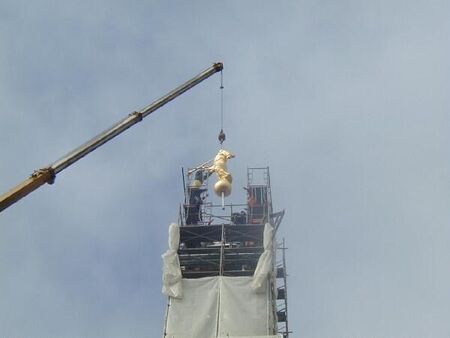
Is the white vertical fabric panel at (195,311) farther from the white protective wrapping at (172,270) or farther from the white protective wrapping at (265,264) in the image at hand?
the white protective wrapping at (265,264)

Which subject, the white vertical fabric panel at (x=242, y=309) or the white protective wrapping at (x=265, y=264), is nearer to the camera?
the white vertical fabric panel at (x=242, y=309)

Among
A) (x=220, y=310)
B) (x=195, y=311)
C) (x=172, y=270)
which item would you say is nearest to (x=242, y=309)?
(x=220, y=310)

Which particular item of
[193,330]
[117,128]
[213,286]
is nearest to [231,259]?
[213,286]

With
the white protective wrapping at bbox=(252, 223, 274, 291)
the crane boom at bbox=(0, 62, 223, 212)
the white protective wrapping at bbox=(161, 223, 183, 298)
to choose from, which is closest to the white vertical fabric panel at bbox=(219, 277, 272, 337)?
the white protective wrapping at bbox=(252, 223, 274, 291)

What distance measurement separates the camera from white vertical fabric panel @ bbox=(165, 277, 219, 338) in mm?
45312

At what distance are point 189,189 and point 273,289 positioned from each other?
10.5m

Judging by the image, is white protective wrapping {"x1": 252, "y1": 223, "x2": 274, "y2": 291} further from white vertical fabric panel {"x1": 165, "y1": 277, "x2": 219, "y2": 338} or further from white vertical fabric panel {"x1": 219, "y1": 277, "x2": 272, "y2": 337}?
white vertical fabric panel {"x1": 165, "y1": 277, "x2": 219, "y2": 338}

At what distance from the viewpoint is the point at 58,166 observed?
31.2 metres

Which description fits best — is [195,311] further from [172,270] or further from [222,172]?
[222,172]

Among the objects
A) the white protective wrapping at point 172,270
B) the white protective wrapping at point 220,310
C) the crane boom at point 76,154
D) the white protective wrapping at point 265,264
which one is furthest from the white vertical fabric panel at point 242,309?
the crane boom at point 76,154

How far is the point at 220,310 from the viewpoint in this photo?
46219 mm

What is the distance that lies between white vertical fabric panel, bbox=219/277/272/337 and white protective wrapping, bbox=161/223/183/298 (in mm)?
2740

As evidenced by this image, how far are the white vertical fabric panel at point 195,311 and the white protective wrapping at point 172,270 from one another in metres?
0.44

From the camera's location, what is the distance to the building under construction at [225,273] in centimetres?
4569
